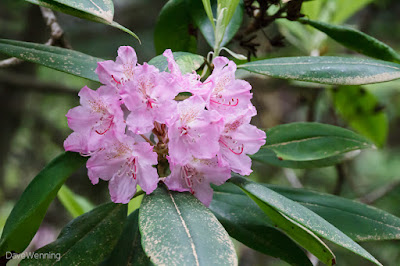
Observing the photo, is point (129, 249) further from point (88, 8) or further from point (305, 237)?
point (88, 8)

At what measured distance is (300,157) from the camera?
1082 millimetres

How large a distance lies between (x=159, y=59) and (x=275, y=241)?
48 cm

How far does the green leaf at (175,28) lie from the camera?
1.17 metres

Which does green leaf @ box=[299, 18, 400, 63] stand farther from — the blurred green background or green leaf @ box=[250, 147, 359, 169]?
the blurred green background

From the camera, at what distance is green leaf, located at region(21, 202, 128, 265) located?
86cm

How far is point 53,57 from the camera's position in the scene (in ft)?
2.99

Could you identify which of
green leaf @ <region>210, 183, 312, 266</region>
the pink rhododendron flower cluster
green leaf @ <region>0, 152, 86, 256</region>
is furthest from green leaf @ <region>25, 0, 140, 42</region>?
green leaf @ <region>210, 183, 312, 266</region>

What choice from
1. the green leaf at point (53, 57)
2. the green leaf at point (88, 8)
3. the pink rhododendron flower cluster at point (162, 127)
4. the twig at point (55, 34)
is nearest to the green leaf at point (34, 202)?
the pink rhododendron flower cluster at point (162, 127)

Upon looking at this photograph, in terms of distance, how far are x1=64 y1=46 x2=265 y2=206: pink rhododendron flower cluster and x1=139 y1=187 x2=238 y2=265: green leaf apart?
60mm

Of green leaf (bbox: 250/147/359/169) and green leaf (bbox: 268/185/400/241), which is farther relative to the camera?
green leaf (bbox: 250/147/359/169)

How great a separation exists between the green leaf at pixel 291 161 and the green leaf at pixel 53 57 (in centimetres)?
48

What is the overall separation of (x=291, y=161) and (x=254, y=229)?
0.26 m

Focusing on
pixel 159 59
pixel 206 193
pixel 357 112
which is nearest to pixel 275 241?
pixel 206 193

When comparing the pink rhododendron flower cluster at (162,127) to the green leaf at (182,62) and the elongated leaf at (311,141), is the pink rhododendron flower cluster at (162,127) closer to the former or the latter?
the green leaf at (182,62)
